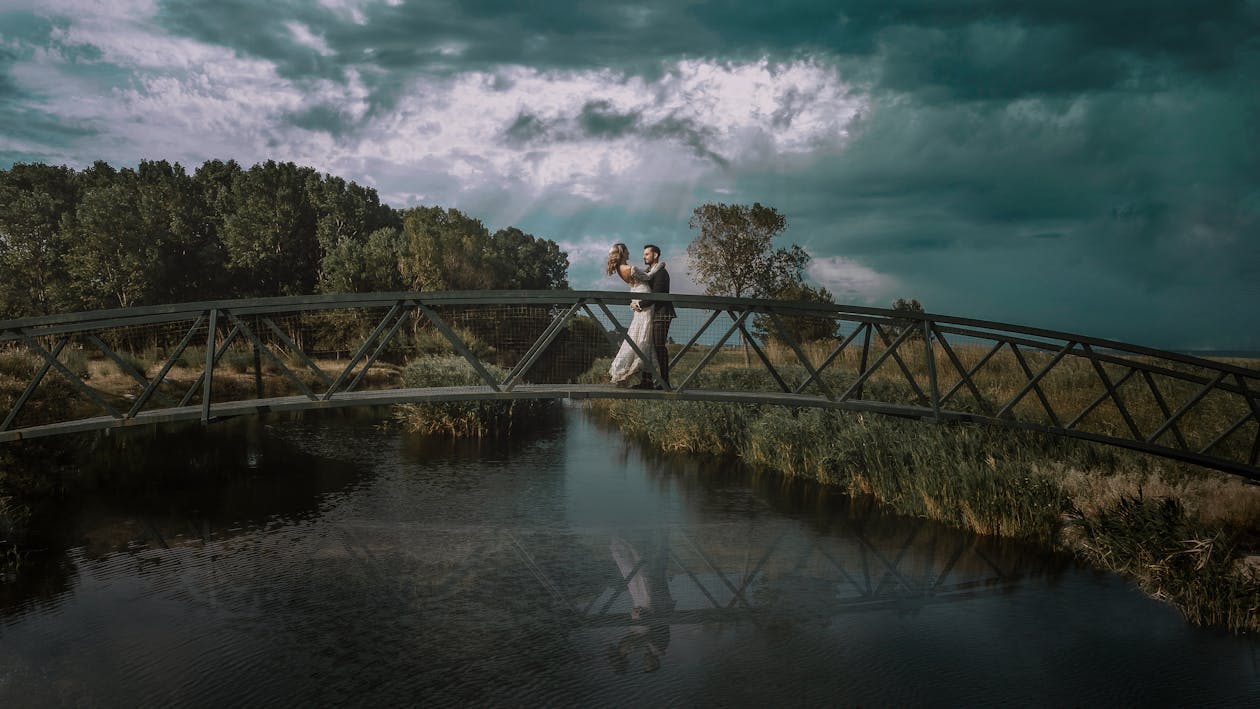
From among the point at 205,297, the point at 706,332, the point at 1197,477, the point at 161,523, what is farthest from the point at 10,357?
the point at 205,297

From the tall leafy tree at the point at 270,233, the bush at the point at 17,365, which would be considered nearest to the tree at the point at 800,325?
the bush at the point at 17,365

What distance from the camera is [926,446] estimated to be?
1556cm

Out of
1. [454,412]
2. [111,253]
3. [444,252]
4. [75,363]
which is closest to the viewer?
[75,363]

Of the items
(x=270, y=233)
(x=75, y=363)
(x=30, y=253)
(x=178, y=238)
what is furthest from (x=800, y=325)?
(x=30, y=253)

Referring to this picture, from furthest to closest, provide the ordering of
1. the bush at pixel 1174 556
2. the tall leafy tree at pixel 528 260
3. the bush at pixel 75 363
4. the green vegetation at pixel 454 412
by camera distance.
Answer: the tall leafy tree at pixel 528 260, the green vegetation at pixel 454 412, the bush at pixel 75 363, the bush at pixel 1174 556

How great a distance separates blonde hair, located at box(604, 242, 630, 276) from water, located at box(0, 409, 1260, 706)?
4.44 m

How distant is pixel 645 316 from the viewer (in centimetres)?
1217

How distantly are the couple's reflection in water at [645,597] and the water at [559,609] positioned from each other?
5cm

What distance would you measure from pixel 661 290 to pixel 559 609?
4.79 metres

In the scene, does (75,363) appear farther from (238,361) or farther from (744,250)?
(744,250)

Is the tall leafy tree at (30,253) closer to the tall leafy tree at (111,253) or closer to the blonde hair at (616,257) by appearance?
the tall leafy tree at (111,253)

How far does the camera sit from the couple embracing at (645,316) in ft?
39.2

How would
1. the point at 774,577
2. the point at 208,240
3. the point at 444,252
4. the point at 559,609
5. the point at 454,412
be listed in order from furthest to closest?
the point at 208,240, the point at 444,252, the point at 454,412, the point at 774,577, the point at 559,609

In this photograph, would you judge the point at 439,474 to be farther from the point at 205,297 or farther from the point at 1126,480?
the point at 205,297
